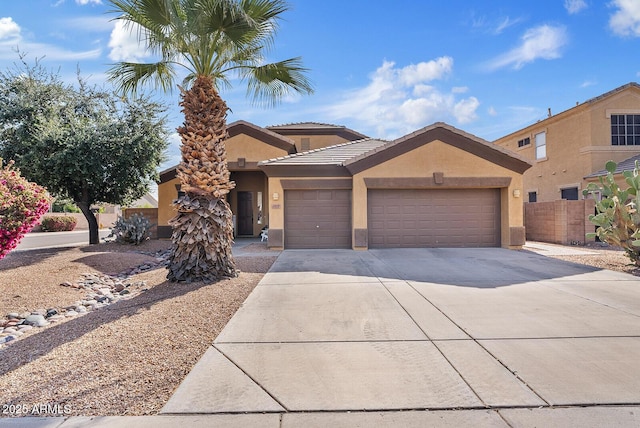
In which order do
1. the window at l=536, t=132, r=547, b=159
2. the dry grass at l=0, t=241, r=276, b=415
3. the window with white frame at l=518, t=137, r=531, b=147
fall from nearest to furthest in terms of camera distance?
the dry grass at l=0, t=241, r=276, b=415, the window at l=536, t=132, r=547, b=159, the window with white frame at l=518, t=137, r=531, b=147

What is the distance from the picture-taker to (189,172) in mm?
7438

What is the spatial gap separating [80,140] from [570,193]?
23.5 meters

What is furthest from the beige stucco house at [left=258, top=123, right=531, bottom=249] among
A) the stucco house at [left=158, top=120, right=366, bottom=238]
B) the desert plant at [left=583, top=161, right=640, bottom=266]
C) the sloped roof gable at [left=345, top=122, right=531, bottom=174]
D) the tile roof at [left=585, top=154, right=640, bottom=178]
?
the tile roof at [left=585, top=154, right=640, bottom=178]

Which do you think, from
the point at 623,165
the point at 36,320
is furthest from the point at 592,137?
the point at 36,320

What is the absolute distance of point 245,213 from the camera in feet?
63.0

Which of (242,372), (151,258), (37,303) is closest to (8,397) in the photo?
(242,372)

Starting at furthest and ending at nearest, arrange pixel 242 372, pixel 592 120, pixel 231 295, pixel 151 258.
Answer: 1. pixel 592 120
2. pixel 151 258
3. pixel 231 295
4. pixel 242 372

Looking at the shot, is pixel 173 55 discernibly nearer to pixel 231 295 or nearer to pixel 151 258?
pixel 231 295

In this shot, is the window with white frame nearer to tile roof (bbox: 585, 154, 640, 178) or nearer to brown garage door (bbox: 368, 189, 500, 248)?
tile roof (bbox: 585, 154, 640, 178)

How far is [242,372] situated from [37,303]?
566 centimetres

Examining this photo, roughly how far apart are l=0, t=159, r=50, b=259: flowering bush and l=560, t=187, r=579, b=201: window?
74.3 ft

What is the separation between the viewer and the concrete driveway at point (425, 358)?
3.03 metres

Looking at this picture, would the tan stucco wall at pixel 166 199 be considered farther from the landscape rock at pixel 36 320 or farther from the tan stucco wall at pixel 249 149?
the landscape rock at pixel 36 320

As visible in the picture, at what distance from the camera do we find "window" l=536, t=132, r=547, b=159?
2102 centimetres
